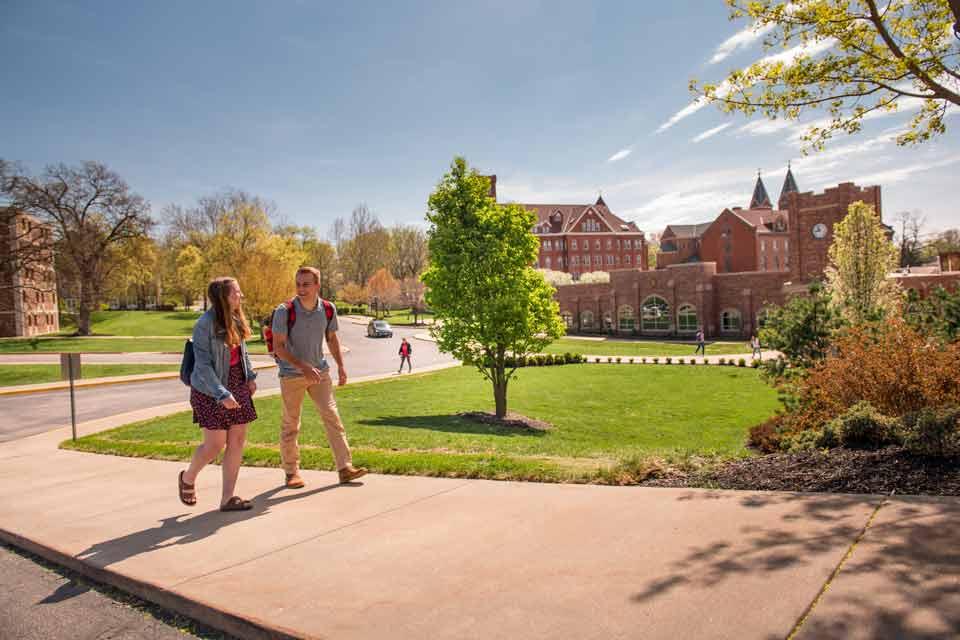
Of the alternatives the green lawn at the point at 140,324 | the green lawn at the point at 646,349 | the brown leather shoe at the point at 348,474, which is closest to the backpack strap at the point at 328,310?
the brown leather shoe at the point at 348,474

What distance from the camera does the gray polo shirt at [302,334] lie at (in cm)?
571

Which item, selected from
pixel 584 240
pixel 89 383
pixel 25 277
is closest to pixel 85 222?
pixel 25 277

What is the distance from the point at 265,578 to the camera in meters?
3.53

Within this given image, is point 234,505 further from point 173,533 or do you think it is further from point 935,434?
point 935,434

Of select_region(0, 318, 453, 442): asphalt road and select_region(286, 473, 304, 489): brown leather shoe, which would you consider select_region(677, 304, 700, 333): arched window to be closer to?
select_region(0, 318, 453, 442): asphalt road

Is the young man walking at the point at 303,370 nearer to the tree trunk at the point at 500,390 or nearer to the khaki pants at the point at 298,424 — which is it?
the khaki pants at the point at 298,424

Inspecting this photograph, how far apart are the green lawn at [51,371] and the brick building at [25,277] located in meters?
17.7

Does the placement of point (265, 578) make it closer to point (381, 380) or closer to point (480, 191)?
point (480, 191)

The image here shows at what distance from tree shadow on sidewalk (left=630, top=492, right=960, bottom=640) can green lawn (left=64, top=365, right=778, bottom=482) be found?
192cm

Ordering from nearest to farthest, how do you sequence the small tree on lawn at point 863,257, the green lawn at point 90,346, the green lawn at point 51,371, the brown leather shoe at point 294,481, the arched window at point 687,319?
1. the brown leather shoe at point 294,481
2. the green lawn at point 51,371
3. the small tree on lawn at point 863,257
4. the green lawn at point 90,346
5. the arched window at point 687,319

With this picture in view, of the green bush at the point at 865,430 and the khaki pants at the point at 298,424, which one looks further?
the green bush at the point at 865,430

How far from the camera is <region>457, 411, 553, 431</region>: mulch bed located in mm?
16172

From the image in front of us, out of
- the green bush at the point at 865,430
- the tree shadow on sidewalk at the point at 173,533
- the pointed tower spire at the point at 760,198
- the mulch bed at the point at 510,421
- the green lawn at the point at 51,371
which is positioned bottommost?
the mulch bed at the point at 510,421

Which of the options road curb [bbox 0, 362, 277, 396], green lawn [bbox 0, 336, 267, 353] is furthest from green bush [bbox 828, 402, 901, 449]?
green lawn [bbox 0, 336, 267, 353]
